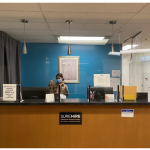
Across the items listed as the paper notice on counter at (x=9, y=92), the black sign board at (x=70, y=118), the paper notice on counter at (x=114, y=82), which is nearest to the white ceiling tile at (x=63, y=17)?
the paper notice on counter at (x=114, y=82)

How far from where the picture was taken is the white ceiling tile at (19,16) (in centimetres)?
238

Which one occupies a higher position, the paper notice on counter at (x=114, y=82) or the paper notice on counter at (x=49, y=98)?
the paper notice on counter at (x=114, y=82)

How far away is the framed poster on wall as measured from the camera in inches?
131

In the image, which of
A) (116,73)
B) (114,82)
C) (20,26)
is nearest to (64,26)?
(20,26)

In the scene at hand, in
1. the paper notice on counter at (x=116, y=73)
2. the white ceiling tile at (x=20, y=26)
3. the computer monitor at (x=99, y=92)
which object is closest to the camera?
the computer monitor at (x=99, y=92)

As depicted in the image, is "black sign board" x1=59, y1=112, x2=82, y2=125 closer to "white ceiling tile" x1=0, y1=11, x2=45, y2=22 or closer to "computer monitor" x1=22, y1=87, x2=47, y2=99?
"computer monitor" x1=22, y1=87, x2=47, y2=99

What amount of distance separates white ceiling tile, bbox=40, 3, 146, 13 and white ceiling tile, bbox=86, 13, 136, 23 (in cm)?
15

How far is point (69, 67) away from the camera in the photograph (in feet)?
11.3

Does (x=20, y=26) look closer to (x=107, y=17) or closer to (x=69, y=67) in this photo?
(x=69, y=67)

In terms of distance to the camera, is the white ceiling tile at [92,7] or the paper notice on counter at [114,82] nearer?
the white ceiling tile at [92,7]

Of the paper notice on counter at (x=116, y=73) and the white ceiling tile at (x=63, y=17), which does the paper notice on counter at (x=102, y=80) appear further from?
the white ceiling tile at (x=63, y=17)

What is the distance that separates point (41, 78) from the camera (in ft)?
12.1

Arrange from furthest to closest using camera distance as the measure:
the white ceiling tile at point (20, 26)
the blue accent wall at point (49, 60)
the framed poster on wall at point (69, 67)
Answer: the framed poster on wall at point (69, 67), the blue accent wall at point (49, 60), the white ceiling tile at point (20, 26)

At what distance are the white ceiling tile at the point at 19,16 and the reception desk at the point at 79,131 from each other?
4.97ft
